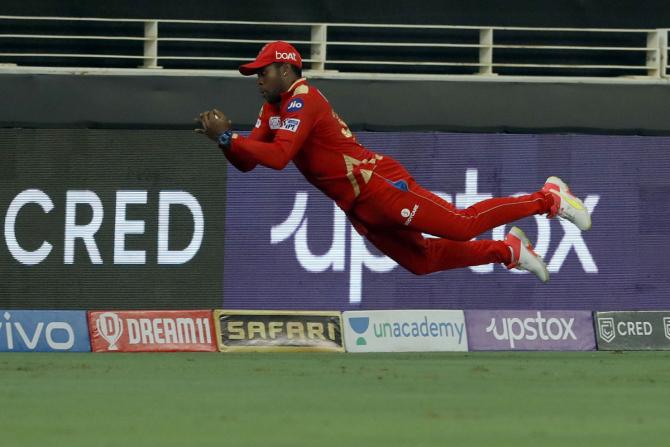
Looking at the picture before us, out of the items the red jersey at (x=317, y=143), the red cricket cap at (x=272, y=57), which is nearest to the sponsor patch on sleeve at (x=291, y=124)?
the red jersey at (x=317, y=143)

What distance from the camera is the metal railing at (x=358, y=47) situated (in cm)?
1783

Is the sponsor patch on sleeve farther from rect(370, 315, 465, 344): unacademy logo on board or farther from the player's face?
rect(370, 315, 465, 344): unacademy logo on board

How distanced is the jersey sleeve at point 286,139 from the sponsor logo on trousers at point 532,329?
16.3 feet

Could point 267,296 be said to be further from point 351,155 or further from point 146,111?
point 351,155

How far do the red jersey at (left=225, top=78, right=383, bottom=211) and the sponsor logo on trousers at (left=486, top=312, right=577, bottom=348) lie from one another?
4457mm

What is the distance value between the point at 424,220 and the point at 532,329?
4.58m

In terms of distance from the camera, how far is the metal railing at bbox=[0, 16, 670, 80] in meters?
17.8

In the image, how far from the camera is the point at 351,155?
11414mm

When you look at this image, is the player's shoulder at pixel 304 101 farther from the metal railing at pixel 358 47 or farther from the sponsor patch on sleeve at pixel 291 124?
the metal railing at pixel 358 47

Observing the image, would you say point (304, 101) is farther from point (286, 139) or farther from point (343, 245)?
point (343, 245)

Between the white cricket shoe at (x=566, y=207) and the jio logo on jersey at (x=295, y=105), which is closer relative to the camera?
the jio logo on jersey at (x=295, y=105)

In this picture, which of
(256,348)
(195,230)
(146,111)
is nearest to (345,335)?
(256,348)

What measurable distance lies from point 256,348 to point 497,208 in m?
3.96

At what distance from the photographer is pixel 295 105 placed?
11.2 meters
